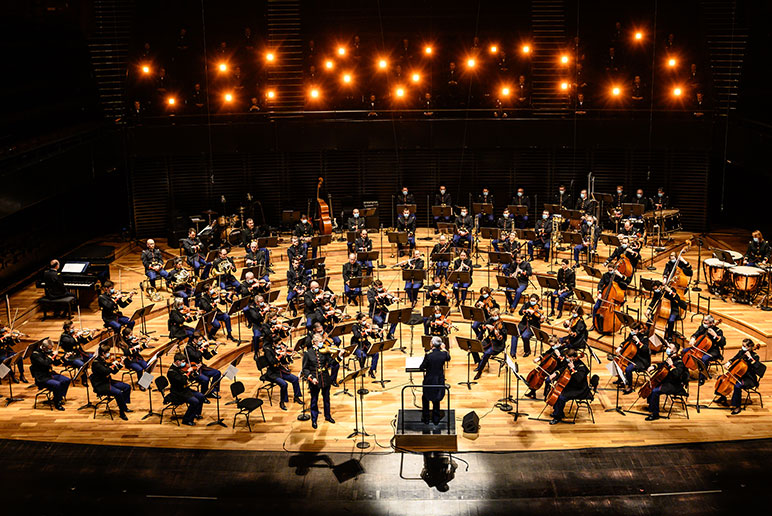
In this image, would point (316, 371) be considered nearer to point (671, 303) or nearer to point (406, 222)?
point (671, 303)

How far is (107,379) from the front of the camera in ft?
40.8

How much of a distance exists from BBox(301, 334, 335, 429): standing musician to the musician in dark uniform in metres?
1.65

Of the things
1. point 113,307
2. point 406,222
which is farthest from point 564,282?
point 113,307

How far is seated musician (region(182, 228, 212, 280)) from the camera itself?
17.2 meters

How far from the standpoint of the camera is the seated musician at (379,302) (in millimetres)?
14828

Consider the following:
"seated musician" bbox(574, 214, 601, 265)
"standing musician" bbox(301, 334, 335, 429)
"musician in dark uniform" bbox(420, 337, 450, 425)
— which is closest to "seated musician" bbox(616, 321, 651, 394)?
"musician in dark uniform" bbox(420, 337, 450, 425)

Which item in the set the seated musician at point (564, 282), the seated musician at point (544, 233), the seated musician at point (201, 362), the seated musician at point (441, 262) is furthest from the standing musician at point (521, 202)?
the seated musician at point (201, 362)

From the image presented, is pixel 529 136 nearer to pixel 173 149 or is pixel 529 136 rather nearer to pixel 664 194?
pixel 664 194

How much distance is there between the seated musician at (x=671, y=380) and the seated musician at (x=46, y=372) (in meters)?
9.19

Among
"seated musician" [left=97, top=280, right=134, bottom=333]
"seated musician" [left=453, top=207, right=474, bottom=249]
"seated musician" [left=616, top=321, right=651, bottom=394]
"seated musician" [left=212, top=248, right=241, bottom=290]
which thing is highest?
"seated musician" [left=453, top=207, right=474, bottom=249]

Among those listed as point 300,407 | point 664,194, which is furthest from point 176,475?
point 664,194

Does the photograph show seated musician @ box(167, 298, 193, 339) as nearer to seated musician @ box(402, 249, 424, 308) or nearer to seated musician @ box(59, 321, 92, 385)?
seated musician @ box(59, 321, 92, 385)

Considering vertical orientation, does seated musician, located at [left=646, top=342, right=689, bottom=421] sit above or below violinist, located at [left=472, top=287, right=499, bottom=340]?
below

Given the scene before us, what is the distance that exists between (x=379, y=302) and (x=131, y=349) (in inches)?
176
